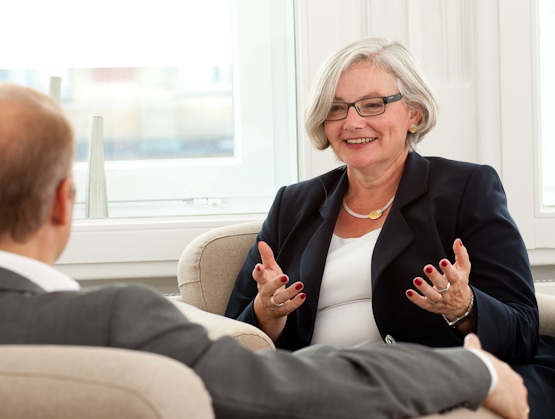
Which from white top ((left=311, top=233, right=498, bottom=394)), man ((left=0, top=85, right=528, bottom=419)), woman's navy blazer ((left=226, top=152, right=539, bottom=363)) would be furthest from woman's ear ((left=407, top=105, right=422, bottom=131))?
man ((left=0, top=85, right=528, bottom=419))

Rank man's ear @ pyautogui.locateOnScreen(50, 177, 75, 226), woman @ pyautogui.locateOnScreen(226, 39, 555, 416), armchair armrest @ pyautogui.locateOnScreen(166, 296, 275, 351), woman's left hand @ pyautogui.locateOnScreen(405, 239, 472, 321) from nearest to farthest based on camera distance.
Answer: man's ear @ pyautogui.locateOnScreen(50, 177, 75, 226), woman's left hand @ pyautogui.locateOnScreen(405, 239, 472, 321), armchair armrest @ pyautogui.locateOnScreen(166, 296, 275, 351), woman @ pyautogui.locateOnScreen(226, 39, 555, 416)

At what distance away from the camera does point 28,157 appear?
123 cm

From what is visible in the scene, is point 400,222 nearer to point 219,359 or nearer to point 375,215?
point 375,215

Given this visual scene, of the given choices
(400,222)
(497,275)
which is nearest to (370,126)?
(400,222)

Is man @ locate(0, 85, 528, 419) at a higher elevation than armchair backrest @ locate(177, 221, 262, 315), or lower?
higher

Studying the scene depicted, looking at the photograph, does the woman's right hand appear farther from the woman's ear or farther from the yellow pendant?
the woman's ear

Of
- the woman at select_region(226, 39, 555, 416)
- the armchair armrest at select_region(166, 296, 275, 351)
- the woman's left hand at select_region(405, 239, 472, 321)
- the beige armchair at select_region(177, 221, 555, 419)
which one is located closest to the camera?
the woman's left hand at select_region(405, 239, 472, 321)

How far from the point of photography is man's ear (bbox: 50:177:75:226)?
4.23 feet

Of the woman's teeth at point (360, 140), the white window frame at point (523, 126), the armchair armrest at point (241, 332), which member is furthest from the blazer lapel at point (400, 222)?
the white window frame at point (523, 126)

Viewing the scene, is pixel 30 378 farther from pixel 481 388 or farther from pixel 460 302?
pixel 460 302

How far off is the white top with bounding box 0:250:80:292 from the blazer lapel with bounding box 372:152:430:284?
1.24m

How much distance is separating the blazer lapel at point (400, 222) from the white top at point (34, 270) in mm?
1243

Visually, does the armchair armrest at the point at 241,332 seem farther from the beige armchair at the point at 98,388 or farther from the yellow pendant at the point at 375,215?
the beige armchair at the point at 98,388

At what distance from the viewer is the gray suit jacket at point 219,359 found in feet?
3.85
